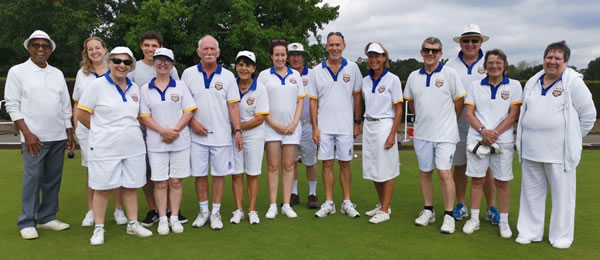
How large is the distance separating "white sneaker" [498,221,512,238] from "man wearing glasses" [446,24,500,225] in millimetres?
405

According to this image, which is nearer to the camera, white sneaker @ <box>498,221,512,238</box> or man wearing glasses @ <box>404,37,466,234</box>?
white sneaker @ <box>498,221,512,238</box>

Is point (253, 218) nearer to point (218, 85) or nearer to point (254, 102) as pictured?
point (254, 102)

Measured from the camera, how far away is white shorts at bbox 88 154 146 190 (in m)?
4.24

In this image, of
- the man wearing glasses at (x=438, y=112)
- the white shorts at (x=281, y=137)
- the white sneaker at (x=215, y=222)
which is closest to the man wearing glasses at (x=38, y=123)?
the white sneaker at (x=215, y=222)

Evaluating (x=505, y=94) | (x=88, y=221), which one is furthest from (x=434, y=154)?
(x=88, y=221)

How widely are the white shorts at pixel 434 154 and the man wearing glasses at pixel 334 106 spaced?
2.84 feet

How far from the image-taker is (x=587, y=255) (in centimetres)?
403

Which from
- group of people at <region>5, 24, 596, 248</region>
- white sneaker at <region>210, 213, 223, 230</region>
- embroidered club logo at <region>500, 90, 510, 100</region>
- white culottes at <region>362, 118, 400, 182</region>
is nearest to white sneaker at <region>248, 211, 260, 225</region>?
group of people at <region>5, 24, 596, 248</region>

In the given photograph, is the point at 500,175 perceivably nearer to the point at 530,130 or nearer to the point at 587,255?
the point at 530,130

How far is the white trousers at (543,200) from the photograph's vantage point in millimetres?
4238

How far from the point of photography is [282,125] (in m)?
5.16

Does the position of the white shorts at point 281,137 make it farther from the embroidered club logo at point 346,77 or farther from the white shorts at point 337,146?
the embroidered club logo at point 346,77

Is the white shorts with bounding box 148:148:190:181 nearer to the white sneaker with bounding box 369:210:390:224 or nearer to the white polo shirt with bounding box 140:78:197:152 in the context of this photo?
the white polo shirt with bounding box 140:78:197:152

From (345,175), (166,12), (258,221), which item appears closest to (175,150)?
(258,221)
